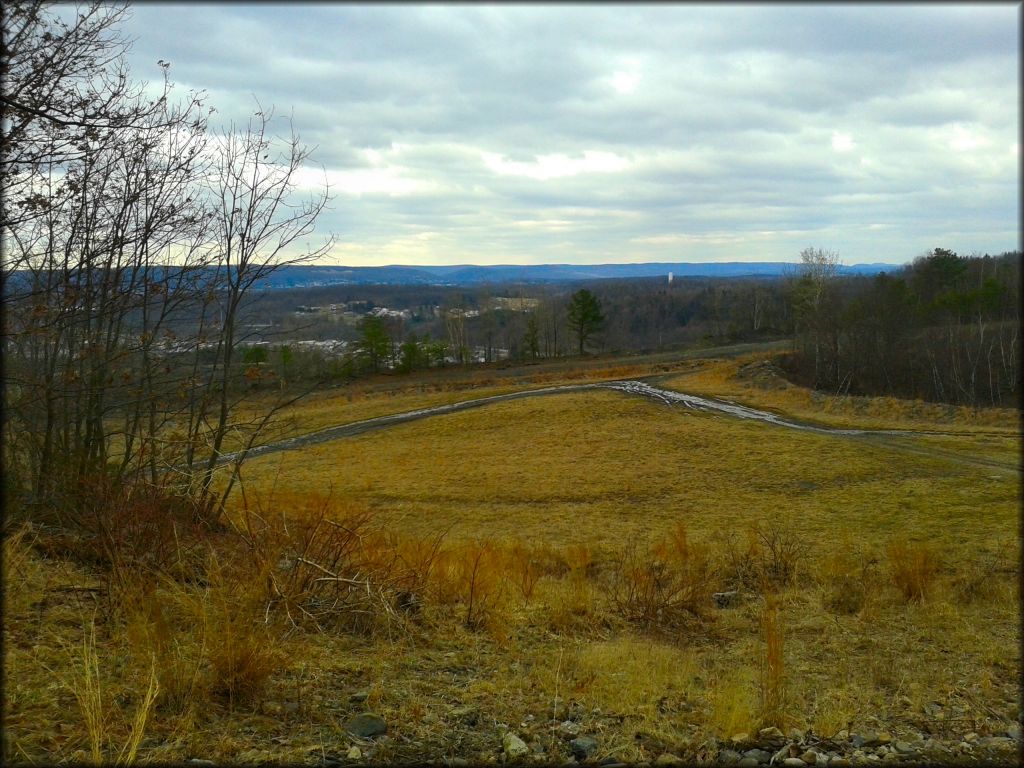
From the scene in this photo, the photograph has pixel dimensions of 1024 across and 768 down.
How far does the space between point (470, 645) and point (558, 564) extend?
5624 millimetres

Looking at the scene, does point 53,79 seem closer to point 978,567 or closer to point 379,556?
point 379,556

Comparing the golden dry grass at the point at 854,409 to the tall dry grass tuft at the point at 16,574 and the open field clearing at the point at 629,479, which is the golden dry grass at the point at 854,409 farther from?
the tall dry grass tuft at the point at 16,574

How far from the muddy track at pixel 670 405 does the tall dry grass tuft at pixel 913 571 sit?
39.2ft

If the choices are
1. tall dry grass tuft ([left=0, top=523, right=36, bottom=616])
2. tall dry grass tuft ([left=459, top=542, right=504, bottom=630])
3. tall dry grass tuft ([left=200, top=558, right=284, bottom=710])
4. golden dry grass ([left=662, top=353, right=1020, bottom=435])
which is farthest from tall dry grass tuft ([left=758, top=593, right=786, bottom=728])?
golden dry grass ([left=662, top=353, right=1020, bottom=435])

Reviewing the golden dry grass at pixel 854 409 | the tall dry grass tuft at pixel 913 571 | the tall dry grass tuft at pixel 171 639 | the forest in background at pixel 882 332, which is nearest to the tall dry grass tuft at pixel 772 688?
the tall dry grass tuft at pixel 171 639

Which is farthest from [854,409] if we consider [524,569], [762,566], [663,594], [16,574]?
[16,574]

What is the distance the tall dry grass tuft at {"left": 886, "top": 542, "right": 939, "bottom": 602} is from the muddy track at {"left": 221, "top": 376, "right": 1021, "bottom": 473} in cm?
1195

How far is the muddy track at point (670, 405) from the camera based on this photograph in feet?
73.2

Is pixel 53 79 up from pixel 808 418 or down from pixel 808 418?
up

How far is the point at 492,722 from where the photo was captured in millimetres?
4234

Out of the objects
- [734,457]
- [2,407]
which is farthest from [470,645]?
[734,457]

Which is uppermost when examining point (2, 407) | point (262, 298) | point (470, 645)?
point (262, 298)

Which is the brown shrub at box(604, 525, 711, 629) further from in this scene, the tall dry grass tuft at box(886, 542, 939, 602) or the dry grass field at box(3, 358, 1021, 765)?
the tall dry grass tuft at box(886, 542, 939, 602)

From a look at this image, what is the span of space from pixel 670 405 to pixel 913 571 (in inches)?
932
